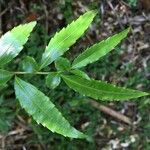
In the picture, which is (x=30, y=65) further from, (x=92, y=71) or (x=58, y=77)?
(x=92, y=71)

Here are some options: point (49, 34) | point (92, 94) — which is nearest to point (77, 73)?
point (92, 94)

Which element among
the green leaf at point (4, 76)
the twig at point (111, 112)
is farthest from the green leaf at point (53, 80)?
the twig at point (111, 112)

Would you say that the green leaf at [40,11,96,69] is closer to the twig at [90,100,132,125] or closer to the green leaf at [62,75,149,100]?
the green leaf at [62,75,149,100]

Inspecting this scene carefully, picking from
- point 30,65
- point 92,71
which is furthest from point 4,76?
point 92,71

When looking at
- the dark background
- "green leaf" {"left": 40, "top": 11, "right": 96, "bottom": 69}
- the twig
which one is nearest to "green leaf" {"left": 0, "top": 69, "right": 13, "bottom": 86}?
"green leaf" {"left": 40, "top": 11, "right": 96, "bottom": 69}

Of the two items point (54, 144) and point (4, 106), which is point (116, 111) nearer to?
point (54, 144)
